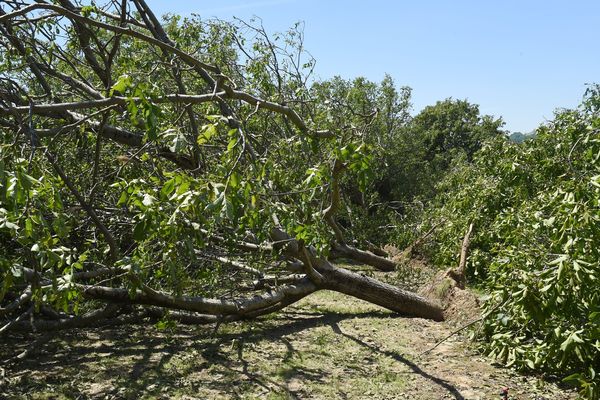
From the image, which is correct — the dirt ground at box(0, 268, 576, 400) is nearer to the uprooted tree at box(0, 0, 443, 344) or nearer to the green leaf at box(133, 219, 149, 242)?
the uprooted tree at box(0, 0, 443, 344)

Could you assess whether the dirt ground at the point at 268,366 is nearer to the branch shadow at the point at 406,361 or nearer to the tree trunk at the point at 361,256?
the branch shadow at the point at 406,361

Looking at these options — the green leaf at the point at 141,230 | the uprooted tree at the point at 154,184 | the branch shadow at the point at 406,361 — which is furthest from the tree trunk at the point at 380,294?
the green leaf at the point at 141,230

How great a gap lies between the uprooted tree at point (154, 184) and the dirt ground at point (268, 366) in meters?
0.29

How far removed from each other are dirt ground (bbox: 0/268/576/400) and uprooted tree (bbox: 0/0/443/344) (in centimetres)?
29

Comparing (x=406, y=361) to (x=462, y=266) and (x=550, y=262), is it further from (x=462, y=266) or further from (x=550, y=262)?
(x=462, y=266)

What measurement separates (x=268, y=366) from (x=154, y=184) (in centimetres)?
193

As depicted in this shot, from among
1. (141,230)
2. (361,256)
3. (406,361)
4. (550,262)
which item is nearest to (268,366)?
(406,361)

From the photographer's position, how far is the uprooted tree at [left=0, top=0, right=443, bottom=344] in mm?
2668

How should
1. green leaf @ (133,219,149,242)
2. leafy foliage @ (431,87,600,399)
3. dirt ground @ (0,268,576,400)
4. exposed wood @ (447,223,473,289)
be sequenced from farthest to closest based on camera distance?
exposed wood @ (447,223,473,289) → dirt ground @ (0,268,576,400) → leafy foliage @ (431,87,600,399) → green leaf @ (133,219,149,242)

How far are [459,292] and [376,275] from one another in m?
3.13

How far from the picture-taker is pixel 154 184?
3.94 meters

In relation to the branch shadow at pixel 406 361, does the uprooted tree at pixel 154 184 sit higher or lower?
higher

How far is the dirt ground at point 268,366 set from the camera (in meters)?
4.20

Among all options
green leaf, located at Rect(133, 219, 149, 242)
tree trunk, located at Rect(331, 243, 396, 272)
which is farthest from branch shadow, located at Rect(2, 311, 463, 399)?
green leaf, located at Rect(133, 219, 149, 242)
